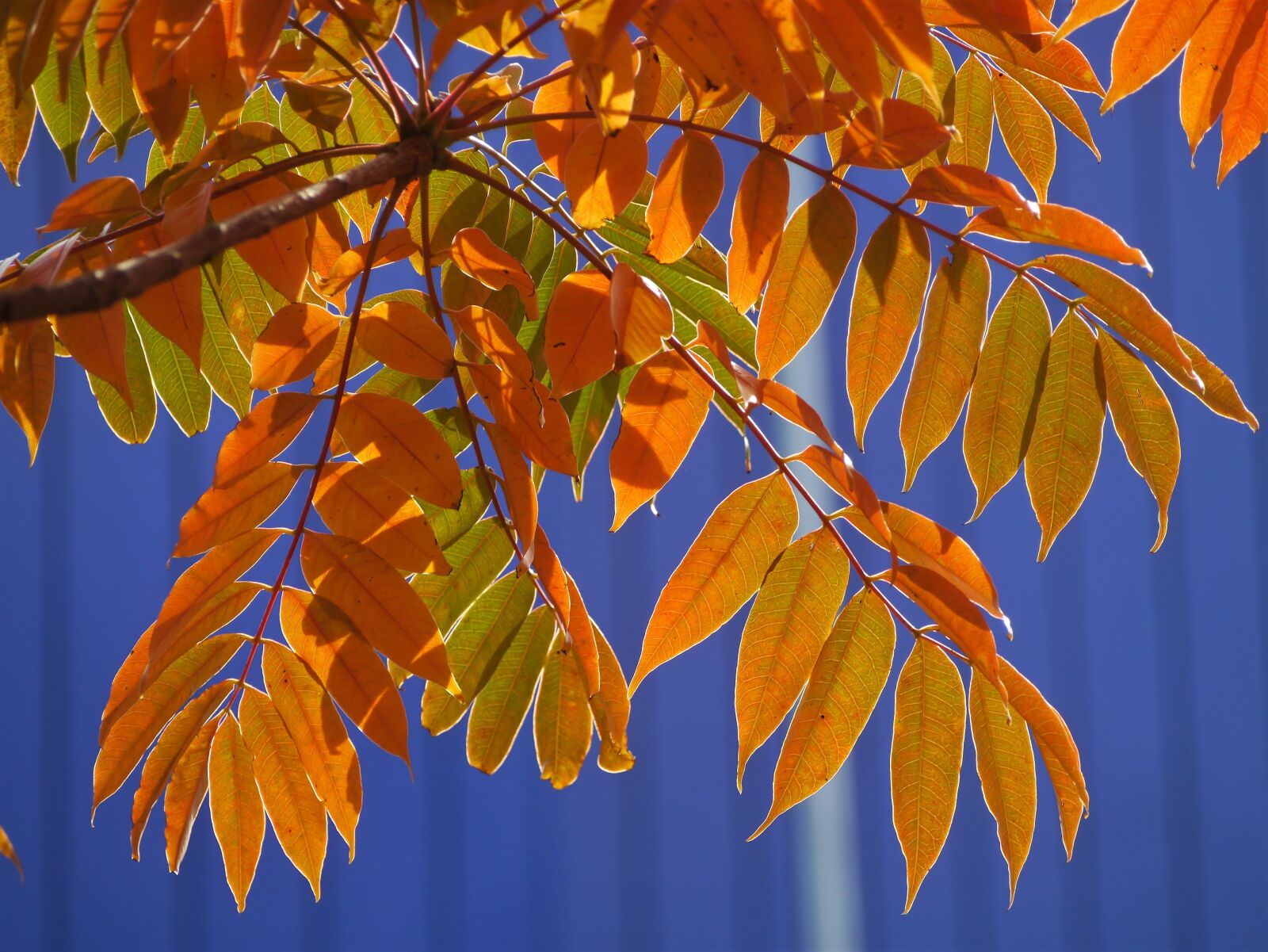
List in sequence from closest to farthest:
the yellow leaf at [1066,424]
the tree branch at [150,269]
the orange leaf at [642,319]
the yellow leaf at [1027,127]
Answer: the tree branch at [150,269] → the orange leaf at [642,319] → the yellow leaf at [1066,424] → the yellow leaf at [1027,127]

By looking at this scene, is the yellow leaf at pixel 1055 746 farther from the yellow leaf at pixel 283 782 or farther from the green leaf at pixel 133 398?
the green leaf at pixel 133 398

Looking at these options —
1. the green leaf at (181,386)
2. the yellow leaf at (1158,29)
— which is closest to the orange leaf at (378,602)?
the green leaf at (181,386)

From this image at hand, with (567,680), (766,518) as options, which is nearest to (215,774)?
(567,680)

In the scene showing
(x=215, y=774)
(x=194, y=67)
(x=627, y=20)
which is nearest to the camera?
(x=627, y=20)

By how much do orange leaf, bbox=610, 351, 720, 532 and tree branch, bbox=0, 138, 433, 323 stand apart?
0.14 metres

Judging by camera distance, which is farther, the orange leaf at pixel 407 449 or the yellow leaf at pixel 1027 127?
the yellow leaf at pixel 1027 127

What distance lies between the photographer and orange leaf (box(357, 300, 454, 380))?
1.37 ft

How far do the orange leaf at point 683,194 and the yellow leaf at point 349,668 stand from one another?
195mm

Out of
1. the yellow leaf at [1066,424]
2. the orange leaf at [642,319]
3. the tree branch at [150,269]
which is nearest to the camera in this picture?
the tree branch at [150,269]

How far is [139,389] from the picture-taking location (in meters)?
0.57

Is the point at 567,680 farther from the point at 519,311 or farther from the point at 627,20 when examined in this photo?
the point at 627,20

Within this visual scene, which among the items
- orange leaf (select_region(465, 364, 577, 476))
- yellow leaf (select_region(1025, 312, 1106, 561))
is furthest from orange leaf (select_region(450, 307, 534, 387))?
yellow leaf (select_region(1025, 312, 1106, 561))

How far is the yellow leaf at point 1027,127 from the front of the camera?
541 mm

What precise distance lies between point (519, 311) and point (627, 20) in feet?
0.85
